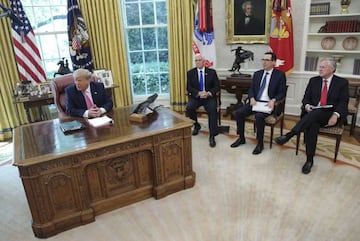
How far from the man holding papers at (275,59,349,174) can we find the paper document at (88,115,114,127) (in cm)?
205

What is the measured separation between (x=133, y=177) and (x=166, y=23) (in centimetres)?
340

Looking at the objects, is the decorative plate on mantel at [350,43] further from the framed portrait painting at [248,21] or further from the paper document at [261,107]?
the paper document at [261,107]

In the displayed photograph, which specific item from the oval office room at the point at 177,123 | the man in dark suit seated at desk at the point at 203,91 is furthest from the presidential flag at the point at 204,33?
the man in dark suit seated at desk at the point at 203,91

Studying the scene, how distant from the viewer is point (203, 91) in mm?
4113

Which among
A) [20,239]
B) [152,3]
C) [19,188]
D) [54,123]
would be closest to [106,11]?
[152,3]

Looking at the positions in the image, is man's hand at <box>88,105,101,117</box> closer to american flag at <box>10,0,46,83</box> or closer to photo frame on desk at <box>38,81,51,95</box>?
photo frame on desk at <box>38,81,51,95</box>

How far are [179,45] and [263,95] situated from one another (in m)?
1.98

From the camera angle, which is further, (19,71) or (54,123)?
(19,71)

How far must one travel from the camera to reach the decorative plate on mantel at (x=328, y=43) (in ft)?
14.7

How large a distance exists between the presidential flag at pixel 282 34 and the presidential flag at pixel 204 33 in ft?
3.23

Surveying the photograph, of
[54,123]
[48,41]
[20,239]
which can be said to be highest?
[48,41]

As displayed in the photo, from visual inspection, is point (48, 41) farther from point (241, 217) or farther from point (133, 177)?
point (241, 217)

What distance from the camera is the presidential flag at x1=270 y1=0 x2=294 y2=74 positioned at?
4.34 meters

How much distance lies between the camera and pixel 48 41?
4.83 metres
